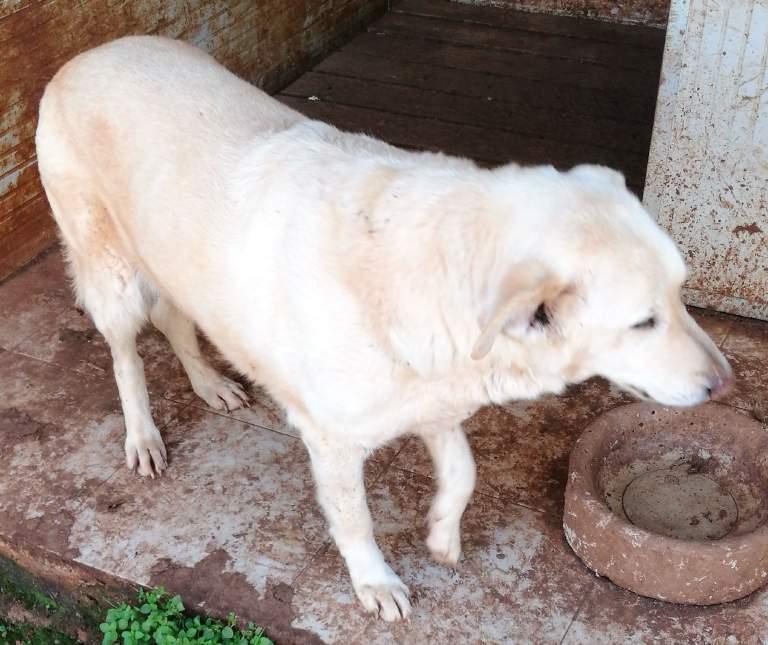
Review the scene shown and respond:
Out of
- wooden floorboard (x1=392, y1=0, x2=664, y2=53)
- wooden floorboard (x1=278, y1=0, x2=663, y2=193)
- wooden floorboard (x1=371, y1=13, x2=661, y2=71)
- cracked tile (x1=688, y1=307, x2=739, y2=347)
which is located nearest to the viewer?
cracked tile (x1=688, y1=307, x2=739, y2=347)

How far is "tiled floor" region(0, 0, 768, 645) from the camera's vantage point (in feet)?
8.87

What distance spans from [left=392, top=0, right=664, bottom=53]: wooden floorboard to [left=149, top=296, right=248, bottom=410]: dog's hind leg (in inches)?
160

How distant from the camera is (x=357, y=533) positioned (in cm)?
272

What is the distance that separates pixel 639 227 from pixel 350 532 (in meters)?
1.25

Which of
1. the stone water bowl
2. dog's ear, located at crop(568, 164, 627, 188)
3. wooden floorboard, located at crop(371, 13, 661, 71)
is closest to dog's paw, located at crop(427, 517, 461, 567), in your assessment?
the stone water bowl

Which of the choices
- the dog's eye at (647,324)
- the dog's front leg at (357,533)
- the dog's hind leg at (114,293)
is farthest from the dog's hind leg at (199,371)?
the dog's eye at (647,324)

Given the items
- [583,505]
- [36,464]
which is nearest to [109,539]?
[36,464]

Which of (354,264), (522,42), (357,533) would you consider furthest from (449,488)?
(522,42)

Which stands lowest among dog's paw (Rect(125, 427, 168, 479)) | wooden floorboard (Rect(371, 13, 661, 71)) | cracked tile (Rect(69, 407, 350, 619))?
cracked tile (Rect(69, 407, 350, 619))

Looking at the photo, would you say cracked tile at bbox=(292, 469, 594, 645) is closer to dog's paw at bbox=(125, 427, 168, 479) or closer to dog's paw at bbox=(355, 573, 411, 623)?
dog's paw at bbox=(355, 573, 411, 623)

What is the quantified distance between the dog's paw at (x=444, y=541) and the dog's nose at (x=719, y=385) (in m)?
0.96

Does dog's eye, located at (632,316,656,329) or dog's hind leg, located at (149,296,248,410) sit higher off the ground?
dog's eye, located at (632,316,656,329)

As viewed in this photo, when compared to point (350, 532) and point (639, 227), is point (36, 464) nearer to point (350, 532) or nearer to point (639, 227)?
point (350, 532)

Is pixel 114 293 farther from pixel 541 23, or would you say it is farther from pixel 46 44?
pixel 541 23
